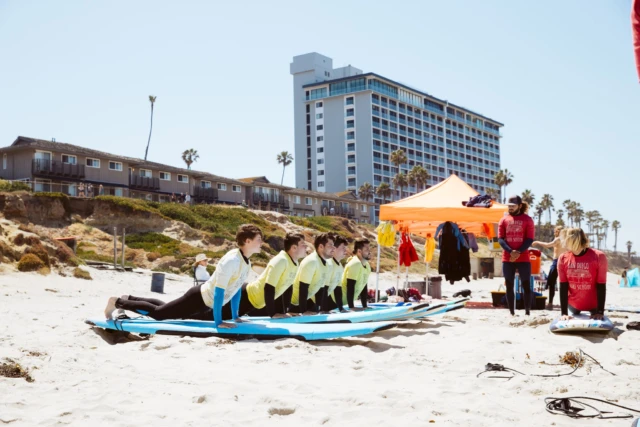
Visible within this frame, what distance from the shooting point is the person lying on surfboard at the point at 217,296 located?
680cm

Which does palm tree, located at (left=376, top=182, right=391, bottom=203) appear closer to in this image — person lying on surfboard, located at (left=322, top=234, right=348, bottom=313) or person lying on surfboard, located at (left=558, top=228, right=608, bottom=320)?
person lying on surfboard, located at (left=322, top=234, right=348, bottom=313)

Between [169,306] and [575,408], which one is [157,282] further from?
[575,408]

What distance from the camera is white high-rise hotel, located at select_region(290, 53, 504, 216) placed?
291 feet

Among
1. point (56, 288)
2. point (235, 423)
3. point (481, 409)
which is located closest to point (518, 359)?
point (481, 409)

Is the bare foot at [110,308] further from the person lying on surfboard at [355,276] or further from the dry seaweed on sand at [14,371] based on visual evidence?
the person lying on surfboard at [355,276]

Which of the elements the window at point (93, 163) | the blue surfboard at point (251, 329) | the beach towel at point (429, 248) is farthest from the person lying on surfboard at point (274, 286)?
the window at point (93, 163)

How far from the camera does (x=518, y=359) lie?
5664 mm

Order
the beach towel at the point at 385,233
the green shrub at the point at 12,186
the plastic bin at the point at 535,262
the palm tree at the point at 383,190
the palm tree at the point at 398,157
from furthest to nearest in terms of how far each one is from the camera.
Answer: the palm tree at the point at 398,157, the palm tree at the point at 383,190, the green shrub at the point at 12,186, the plastic bin at the point at 535,262, the beach towel at the point at 385,233

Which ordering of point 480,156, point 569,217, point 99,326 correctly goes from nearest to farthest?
1. point 99,326
2. point 480,156
3. point 569,217

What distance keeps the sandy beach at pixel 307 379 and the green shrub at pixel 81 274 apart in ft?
39.2

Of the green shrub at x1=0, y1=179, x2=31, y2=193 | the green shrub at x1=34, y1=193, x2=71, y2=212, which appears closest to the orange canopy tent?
the green shrub at x1=34, y1=193, x2=71, y2=212

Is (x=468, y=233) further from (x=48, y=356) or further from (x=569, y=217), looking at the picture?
(x=569, y=217)

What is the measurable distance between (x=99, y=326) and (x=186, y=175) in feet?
145

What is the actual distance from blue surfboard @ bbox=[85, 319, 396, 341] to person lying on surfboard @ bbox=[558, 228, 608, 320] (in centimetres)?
238
